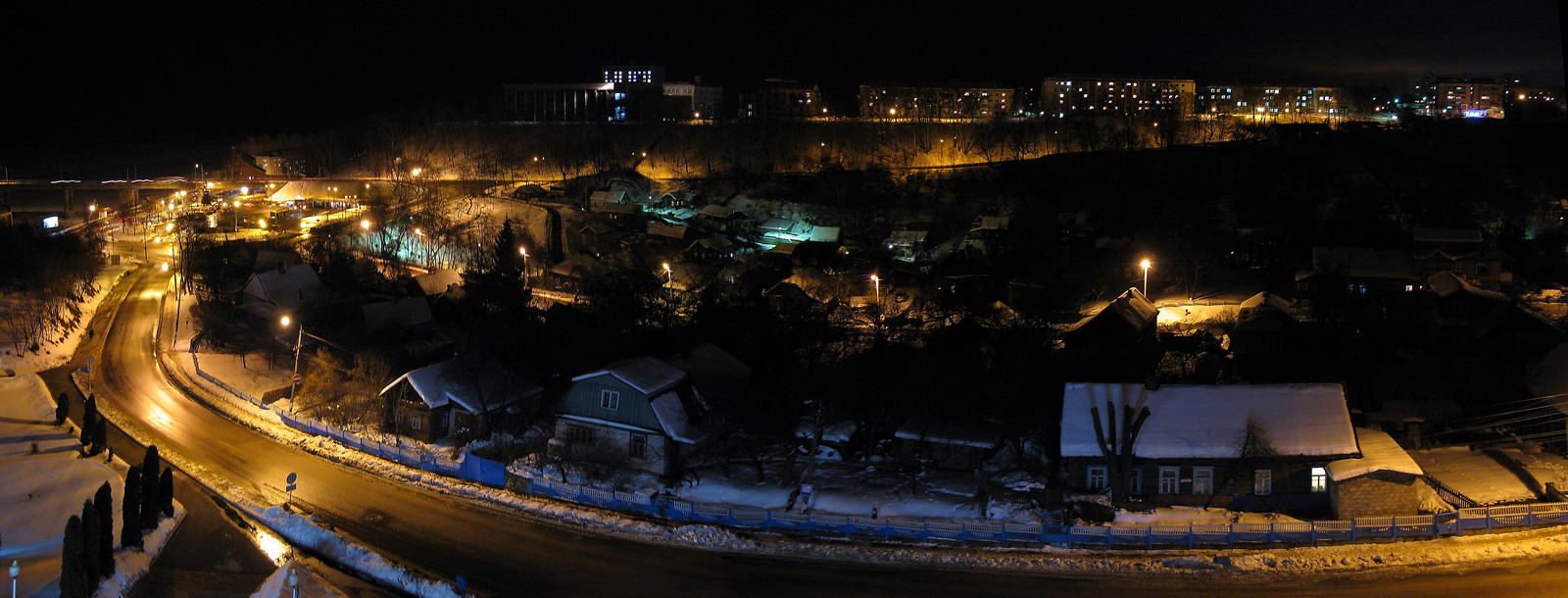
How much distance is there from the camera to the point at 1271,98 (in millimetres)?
72188

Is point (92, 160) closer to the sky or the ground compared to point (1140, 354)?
closer to the sky

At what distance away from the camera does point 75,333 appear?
83.6 feet

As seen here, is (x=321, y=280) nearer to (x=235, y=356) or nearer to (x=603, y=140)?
(x=235, y=356)

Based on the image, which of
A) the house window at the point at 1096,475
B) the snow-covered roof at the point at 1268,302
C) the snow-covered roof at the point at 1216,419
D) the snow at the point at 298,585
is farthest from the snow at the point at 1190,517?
the snow-covered roof at the point at 1268,302

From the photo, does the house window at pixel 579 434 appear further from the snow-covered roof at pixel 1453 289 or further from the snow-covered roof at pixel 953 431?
the snow-covered roof at pixel 1453 289

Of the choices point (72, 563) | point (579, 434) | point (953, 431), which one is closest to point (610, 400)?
point (579, 434)

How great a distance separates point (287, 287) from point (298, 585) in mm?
17797

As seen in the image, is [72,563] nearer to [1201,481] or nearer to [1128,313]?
[1201,481]

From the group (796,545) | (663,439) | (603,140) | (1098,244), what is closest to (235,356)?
(663,439)

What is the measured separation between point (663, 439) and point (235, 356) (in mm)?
13528

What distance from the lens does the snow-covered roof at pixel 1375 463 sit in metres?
12.9

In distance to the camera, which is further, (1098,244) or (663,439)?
(1098,244)

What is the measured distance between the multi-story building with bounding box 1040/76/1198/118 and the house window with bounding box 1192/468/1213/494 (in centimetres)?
5922

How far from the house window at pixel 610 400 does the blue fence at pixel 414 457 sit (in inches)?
73.8
